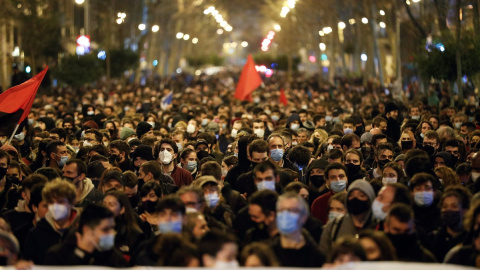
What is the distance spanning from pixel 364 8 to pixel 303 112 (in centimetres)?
3096

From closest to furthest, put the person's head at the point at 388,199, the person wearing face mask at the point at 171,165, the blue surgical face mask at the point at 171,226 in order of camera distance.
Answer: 1. the blue surgical face mask at the point at 171,226
2. the person's head at the point at 388,199
3. the person wearing face mask at the point at 171,165

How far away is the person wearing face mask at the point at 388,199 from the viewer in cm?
826

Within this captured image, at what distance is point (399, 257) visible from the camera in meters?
7.27

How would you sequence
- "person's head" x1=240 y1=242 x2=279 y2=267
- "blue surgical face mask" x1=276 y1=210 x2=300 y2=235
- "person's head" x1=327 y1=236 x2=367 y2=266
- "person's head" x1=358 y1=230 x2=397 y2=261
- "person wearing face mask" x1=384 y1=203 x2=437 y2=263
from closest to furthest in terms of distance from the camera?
"person's head" x1=240 y1=242 x2=279 y2=267 → "person's head" x1=327 y1=236 x2=367 y2=266 → "person's head" x1=358 y1=230 x2=397 y2=261 → "blue surgical face mask" x1=276 y1=210 x2=300 y2=235 → "person wearing face mask" x1=384 y1=203 x2=437 y2=263

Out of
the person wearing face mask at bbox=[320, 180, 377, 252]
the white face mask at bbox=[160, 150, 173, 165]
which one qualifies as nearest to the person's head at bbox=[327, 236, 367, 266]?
the person wearing face mask at bbox=[320, 180, 377, 252]

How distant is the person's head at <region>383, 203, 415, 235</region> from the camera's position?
7367mm

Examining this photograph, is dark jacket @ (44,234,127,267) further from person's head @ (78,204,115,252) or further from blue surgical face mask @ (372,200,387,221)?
blue surgical face mask @ (372,200,387,221)

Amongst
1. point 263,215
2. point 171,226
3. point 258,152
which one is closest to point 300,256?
point 263,215

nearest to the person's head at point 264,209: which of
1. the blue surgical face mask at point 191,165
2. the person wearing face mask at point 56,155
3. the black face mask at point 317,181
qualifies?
the black face mask at point 317,181

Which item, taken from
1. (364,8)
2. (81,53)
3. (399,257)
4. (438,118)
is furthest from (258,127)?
(364,8)

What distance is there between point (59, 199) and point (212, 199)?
147 centimetres

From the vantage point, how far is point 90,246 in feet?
23.6

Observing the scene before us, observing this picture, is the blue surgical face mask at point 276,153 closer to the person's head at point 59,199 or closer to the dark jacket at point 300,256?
the person's head at point 59,199

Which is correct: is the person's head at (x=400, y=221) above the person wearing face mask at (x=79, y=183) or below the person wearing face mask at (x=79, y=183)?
below
